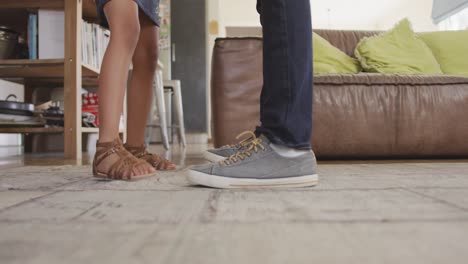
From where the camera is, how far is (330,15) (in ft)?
27.2

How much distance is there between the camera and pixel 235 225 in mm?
499

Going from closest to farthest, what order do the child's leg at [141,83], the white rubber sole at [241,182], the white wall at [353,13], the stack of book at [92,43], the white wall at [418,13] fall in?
the white rubber sole at [241,182] → the child's leg at [141,83] → the stack of book at [92,43] → the white wall at [418,13] → the white wall at [353,13]

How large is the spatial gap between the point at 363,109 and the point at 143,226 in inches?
61.5

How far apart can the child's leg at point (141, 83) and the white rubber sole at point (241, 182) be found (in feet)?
1.62

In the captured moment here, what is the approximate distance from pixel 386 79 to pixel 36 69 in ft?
5.94

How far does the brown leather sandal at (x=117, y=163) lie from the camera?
99 centimetres

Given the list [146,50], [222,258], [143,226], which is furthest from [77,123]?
[222,258]

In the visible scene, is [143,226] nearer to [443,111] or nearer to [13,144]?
[443,111]

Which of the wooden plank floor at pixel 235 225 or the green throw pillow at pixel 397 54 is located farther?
the green throw pillow at pixel 397 54

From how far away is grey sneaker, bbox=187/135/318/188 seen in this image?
832 mm

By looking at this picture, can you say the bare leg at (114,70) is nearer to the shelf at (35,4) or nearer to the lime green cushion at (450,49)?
the shelf at (35,4)

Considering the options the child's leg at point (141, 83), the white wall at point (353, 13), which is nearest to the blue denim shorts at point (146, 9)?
the child's leg at point (141, 83)

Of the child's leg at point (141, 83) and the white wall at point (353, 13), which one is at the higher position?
the white wall at point (353, 13)

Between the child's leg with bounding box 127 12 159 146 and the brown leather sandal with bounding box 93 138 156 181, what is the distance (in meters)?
0.22
